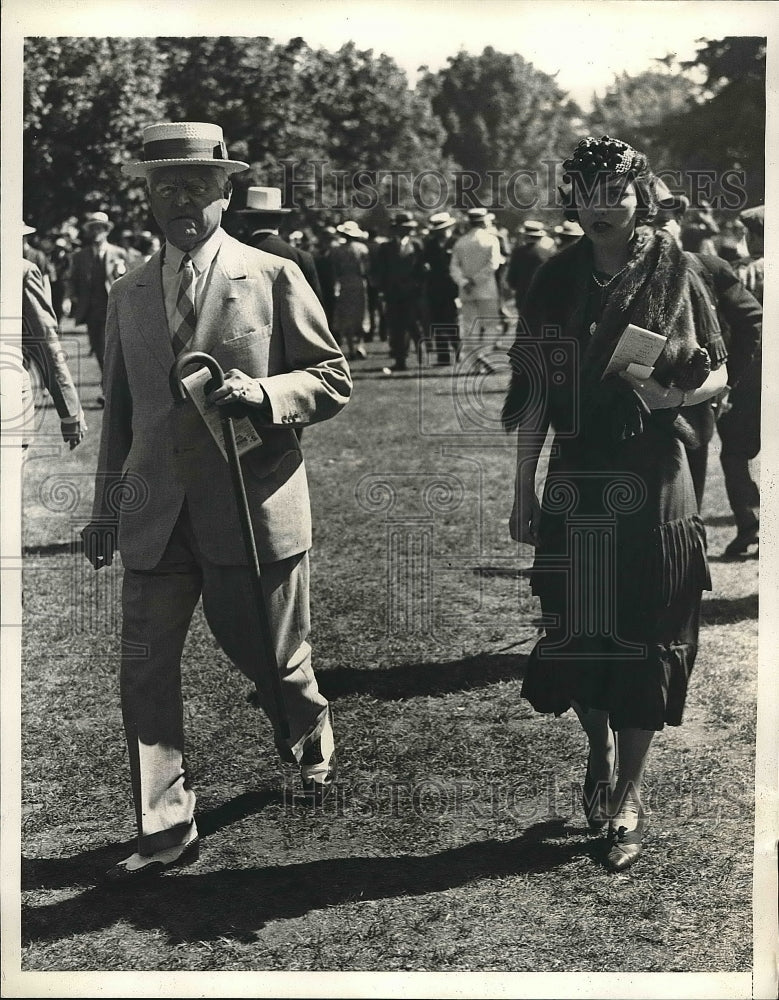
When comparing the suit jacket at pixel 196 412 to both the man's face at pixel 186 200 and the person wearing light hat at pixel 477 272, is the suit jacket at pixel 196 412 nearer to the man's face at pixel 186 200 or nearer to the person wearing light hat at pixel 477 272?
the man's face at pixel 186 200

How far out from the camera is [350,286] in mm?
16203

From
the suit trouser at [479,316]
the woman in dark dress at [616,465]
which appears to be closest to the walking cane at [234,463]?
the woman in dark dress at [616,465]

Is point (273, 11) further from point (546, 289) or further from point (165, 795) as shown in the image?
point (165, 795)

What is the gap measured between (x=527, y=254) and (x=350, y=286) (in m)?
2.07

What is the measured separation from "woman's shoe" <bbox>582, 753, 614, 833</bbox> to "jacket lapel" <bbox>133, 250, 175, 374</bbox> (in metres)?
2.05

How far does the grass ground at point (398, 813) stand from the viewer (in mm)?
4535

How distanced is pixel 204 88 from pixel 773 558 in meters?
3.76

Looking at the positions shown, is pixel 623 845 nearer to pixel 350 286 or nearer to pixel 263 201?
pixel 263 201

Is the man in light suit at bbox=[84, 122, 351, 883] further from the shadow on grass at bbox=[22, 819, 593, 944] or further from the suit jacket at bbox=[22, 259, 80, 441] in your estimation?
the suit jacket at bbox=[22, 259, 80, 441]

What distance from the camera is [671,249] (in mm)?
4738

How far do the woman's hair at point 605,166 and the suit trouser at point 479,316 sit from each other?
9.69 metres

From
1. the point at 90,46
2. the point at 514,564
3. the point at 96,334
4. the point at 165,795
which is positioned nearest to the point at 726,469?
the point at 514,564

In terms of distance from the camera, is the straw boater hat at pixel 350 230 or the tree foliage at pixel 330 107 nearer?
the tree foliage at pixel 330 107

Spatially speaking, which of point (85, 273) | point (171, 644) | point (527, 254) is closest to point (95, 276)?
point (85, 273)
